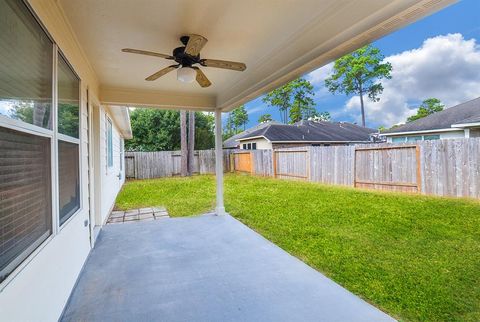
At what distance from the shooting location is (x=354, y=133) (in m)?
18.4

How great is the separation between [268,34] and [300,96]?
23869 mm

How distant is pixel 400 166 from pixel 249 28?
599 centimetres

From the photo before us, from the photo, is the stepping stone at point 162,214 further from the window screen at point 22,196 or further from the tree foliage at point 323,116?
the tree foliage at point 323,116

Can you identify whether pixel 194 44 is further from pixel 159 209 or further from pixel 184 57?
pixel 159 209

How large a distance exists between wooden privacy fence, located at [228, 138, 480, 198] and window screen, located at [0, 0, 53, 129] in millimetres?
7053

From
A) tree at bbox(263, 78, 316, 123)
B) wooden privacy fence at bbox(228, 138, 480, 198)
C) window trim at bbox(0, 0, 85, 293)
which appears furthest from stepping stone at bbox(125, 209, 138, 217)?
tree at bbox(263, 78, 316, 123)

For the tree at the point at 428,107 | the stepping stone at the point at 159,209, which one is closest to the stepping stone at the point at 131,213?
the stepping stone at the point at 159,209

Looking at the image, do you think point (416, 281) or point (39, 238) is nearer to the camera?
point (39, 238)

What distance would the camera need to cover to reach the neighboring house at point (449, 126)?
878 centimetres

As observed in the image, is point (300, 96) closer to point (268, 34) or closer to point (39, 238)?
point (268, 34)

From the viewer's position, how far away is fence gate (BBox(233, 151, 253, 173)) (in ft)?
42.2

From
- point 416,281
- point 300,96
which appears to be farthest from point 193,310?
point 300,96

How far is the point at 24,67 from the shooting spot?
1.48m

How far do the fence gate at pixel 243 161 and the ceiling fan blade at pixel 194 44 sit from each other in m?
10.3
